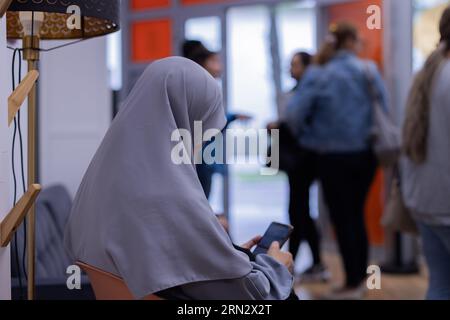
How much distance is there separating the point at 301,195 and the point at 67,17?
2310mm

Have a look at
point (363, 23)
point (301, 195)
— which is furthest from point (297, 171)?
point (363, 23)

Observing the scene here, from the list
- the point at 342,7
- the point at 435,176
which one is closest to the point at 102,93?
the point at 435,176

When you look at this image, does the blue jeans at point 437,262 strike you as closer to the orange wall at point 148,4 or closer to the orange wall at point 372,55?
the orange wall at point 372,55

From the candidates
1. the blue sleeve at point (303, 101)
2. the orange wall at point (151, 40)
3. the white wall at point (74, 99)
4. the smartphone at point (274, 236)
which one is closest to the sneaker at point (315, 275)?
the blue sleeve at point (303, 101)

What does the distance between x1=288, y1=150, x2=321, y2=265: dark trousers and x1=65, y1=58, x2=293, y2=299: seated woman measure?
2.51m

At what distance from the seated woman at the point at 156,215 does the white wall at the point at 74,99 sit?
2.34m

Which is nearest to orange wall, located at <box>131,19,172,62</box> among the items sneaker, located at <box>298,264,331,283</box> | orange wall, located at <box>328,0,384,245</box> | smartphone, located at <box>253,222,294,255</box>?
orange wall, located at <box>328,0,384,245</box>

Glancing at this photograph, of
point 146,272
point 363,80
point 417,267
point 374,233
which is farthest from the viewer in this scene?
point 374,233

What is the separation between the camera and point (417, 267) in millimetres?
4324

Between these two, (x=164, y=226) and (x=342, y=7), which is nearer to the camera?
(x=164, y=226)

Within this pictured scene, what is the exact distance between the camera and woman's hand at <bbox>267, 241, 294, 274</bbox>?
1517mm

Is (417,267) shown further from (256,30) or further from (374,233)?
(256,30)

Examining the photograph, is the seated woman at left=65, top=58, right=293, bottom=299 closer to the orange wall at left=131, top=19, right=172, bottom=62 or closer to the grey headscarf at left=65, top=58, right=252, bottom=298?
the grey headscarf at left=65, top=58, right=252, bottom=298

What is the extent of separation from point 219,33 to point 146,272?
13.4ft
